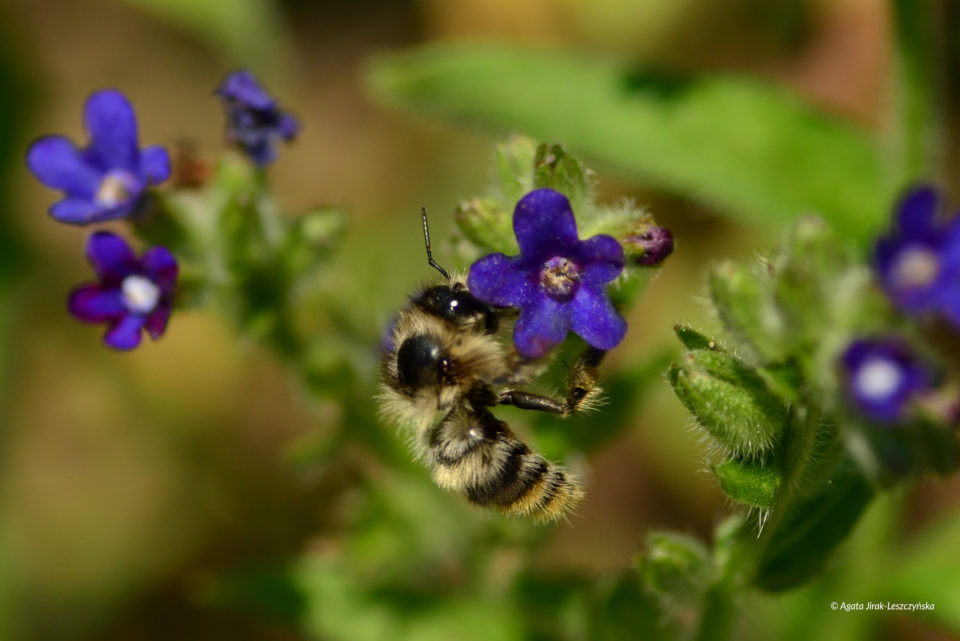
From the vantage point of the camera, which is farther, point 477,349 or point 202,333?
point 202,333

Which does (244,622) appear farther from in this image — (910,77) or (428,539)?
(910,77)

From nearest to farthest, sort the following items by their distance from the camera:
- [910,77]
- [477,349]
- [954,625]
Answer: [477,349]
[954,625]
[910,77]

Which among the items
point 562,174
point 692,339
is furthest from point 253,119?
point 692,339

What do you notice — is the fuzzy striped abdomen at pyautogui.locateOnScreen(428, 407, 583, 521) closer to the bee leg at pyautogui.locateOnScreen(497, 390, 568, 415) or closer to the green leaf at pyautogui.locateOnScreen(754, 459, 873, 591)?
the bee leg at pyautogui.locateOnScreen(497, 390, 568, 415)

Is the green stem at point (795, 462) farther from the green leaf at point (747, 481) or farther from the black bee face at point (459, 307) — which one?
the black bee face at point (459, 307)

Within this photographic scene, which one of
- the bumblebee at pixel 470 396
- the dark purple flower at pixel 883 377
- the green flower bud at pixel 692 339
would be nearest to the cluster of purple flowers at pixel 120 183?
the bumblebee at pixel 470 396

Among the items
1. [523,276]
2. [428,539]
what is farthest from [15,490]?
[523,276]
